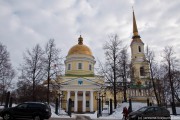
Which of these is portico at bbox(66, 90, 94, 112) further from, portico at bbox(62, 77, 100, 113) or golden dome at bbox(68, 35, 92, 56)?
golden dome at bbox(68, 35, 92, 56)

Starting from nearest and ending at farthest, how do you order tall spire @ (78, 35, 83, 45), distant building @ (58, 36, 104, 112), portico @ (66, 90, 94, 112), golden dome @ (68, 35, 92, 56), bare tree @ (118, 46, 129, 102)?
bare tree @ (118, 46, 129, 102) → portico @ (66, 90, 94, 112) → distant building @ (58, 36, 104, 112) → golden dome @ (68, 35, 92, 56) → tall spire @ (78, 35, 83, 45)

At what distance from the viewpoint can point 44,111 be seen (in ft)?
52.4

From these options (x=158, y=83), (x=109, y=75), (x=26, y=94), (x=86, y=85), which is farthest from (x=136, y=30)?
(x=26, y=94)

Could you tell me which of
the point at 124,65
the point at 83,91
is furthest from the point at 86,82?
the point at 124,65

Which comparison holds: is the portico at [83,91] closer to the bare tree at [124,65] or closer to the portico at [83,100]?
the portico at [83,100]

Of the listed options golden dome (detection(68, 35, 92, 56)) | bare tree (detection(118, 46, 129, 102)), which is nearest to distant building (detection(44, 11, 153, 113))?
golden dome (detection(68, 35, 92, 56))

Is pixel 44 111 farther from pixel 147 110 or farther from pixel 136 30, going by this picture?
pixel 136 30

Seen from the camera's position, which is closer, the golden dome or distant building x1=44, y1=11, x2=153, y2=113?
distant building x1=44, y1=11, x2=153, y2=113

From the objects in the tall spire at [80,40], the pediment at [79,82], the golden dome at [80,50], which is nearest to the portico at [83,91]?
the pediment at [79,82]

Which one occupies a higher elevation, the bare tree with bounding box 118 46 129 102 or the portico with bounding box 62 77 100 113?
the bare tree with bounding box 118 46 129 102

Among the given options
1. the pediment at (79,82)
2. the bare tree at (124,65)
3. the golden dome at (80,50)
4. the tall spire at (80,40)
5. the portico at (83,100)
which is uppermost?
the tall spire at (80,40)

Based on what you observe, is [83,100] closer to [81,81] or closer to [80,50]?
[81,81]

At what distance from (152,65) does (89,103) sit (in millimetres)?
23064

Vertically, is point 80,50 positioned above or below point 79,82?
above
